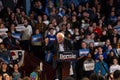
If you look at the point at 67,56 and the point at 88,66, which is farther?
the point at 88,66

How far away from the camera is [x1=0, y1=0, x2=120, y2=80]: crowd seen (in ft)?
52.0

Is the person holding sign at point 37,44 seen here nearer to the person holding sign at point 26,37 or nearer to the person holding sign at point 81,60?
the person holding sign at point 26,37

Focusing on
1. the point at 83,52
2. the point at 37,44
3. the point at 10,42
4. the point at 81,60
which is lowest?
the point at 81,60

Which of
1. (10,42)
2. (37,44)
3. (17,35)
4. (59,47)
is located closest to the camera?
(59,47)

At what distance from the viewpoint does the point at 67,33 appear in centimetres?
1755

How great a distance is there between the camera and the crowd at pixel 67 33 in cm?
1584

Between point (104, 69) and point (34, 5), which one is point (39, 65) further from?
point (34, 5)

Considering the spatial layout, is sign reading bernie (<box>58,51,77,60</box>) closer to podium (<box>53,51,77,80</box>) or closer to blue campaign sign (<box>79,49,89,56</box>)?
podium (<box>53,51,77,80</box>)

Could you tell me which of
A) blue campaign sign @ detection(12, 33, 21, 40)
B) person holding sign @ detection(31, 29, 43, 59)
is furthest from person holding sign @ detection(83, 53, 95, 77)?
blue campaign sign @ detection(12, 33, 21, 40)

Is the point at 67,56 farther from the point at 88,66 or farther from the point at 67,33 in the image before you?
the point at 67,33

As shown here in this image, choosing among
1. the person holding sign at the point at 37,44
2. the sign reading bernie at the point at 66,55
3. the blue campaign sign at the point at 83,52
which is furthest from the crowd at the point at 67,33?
the sign reading bernie at the point at 66,55

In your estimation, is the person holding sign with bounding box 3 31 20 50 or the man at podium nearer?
the man at podium

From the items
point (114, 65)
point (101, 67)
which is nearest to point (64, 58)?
point (101, 67)

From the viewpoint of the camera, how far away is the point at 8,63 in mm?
16062
